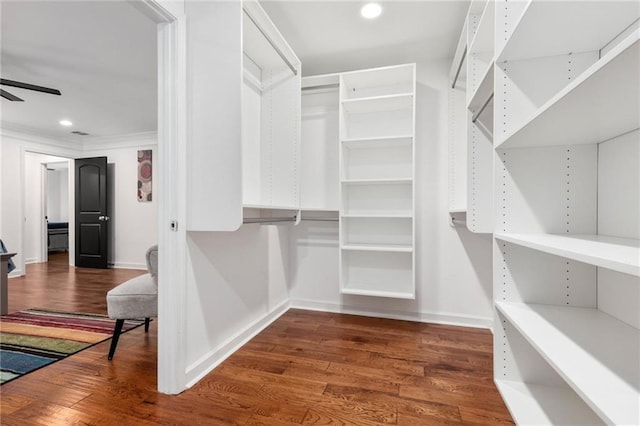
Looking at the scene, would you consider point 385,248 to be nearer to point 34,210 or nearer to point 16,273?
point 16,273

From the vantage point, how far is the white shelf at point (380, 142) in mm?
2602

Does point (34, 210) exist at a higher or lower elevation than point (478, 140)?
lower

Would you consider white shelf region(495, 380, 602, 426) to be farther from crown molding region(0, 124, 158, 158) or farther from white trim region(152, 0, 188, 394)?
crown molding region(0, 124, 158, 158)

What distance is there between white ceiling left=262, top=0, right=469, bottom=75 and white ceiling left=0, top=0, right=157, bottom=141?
113 cm

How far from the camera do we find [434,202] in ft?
9.47

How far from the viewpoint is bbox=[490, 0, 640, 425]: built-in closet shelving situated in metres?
0.90

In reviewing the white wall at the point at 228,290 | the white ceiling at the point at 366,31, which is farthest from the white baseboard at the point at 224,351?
the white ceiling at the point at 366,31

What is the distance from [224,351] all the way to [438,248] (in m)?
2.00

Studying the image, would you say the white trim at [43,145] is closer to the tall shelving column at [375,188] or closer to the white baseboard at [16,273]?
the white baseboard at [16,273]

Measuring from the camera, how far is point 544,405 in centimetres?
113

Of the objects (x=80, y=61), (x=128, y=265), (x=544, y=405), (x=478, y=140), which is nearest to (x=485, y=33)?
(x=478, y=140)

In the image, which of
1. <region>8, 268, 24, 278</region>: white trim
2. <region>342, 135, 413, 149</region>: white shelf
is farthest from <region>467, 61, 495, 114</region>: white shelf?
<region>8, 268, 24, 278</region>: white trim

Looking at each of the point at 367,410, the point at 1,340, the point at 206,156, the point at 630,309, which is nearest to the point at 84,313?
the point at 1,340

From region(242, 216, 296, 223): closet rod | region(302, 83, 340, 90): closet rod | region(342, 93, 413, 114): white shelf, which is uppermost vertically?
region(302, 83, 340, 90): closet rod
